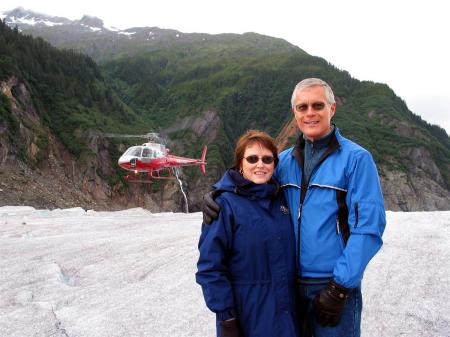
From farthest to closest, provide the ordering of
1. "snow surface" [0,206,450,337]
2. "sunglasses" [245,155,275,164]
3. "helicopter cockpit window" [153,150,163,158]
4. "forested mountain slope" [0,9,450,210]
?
1. "forested mountain slope" [0,9,450,210]
2. "helicopter cockpit window" [153,150,163,158]
3. "snow surface" [0,206,450,337]
4. "sunglasses" [245,155,275,164]

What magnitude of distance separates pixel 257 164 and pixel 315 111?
601mm

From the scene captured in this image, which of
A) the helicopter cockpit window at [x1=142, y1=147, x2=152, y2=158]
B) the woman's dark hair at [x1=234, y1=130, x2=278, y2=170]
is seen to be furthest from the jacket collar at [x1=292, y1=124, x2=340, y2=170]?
the helicopter cockpit window at [x1=142, y1=147, x2=152, y2=158]

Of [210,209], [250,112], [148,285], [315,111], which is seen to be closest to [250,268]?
[210,209]

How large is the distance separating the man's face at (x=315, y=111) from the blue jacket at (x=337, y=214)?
0.39 ft

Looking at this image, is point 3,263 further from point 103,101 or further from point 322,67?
point 322,67

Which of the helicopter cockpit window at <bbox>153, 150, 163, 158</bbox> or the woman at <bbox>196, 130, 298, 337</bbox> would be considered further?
the helicopter cockpit window at <bbox>153, 150, 163, 158</bbox>

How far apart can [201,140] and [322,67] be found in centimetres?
5123

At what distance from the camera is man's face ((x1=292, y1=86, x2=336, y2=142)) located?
10.6 ft

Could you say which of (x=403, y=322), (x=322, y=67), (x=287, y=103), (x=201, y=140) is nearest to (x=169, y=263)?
(x=403, y=322)

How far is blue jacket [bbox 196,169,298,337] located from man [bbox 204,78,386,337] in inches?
6.4

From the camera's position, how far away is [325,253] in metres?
3.03

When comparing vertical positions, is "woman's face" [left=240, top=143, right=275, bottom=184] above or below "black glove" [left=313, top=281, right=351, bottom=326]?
above

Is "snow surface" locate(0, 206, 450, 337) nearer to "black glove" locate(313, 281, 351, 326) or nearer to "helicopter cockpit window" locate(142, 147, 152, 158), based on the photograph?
"black glove" locate(313, 281, 351, 326)

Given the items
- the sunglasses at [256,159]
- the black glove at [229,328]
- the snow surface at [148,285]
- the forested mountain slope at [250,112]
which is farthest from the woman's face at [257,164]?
the forested mountain slope at [250,112]
